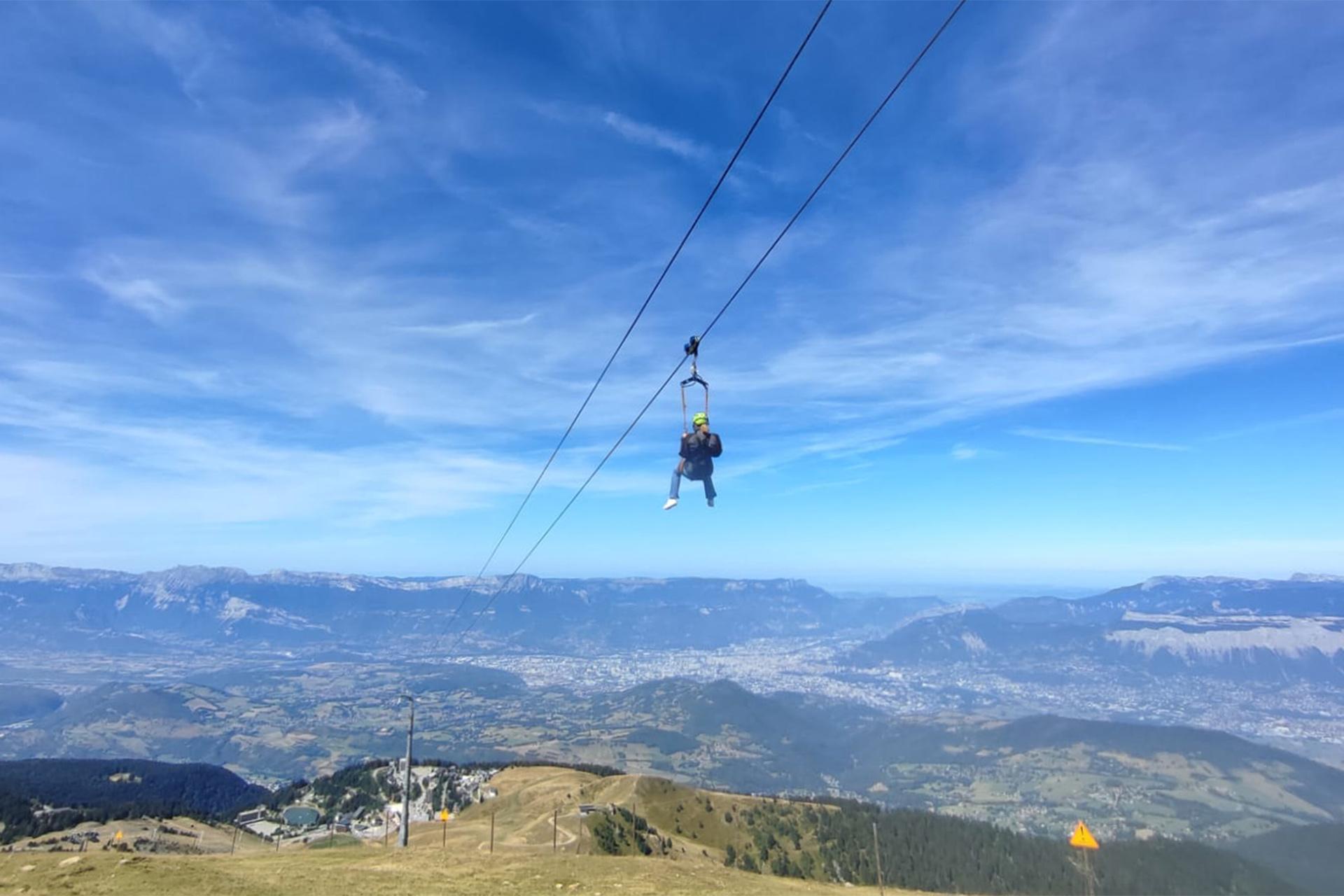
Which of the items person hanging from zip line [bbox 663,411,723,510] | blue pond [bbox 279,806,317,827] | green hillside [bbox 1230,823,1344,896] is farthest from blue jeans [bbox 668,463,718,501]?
green hillside [bbox 1230,823,1344,896]

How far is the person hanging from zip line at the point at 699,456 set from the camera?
75.8ft

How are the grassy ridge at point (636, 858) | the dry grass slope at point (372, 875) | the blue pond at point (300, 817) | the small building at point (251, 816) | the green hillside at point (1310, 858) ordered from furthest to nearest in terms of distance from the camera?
the green hillside at point (1310, 858), the small building at point (251, 816), the blue pond at point (300, 817), the grassy ridge at point (636, 858), the dry grass slope at point (372, 875)

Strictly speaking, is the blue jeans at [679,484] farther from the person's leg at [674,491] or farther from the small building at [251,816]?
the small building at [251,816]

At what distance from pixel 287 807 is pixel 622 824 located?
86.9 m

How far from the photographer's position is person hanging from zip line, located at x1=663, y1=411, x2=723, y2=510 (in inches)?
910

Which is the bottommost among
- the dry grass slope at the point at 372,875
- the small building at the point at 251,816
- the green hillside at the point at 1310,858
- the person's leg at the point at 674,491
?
the green hillside at the point at 1310,858

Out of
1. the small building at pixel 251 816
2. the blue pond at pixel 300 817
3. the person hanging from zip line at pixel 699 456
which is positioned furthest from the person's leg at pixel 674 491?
the small building at pixel 251 816

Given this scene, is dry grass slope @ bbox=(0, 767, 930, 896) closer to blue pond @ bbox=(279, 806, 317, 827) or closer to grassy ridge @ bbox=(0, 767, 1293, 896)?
grassy ridge @ bbox=(0, 767, 1293, 896)

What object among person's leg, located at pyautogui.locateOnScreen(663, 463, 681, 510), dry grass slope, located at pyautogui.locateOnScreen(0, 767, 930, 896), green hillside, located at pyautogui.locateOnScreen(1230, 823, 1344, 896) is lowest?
green hillside, located at pyautogui.locateOnScreen(1230, 823, 1344, 896)

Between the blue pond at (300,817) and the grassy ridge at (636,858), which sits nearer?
the grassy ridge at (636,858)

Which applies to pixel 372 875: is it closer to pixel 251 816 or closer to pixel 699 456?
pixel 699 456

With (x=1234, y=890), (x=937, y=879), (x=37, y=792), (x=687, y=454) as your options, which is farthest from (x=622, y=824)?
(x=37, y=792)

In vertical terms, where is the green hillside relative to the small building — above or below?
below

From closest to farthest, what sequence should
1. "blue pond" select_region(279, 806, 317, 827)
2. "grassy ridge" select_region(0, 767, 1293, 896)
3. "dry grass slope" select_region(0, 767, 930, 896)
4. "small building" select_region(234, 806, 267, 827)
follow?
1. "dry grass slope" select_region(0, 767, 930, 896)
2. "grassy ridge" select_region(0, 767, 1293, 896)
3. "blue pond" select_region(279, 806, 317, 827)
4. "small building" select_region(234, 806, 267, 827)
